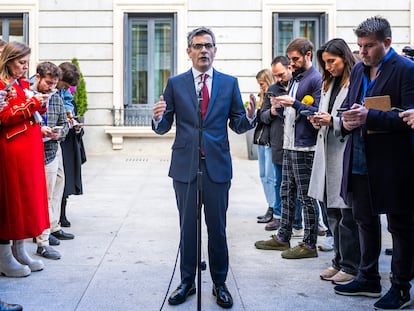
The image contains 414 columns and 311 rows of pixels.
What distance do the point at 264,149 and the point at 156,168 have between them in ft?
19.4

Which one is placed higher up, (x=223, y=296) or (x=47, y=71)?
(x=47, y=71)

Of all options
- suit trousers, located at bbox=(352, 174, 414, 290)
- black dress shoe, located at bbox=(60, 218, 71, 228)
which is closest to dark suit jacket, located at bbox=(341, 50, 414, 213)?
suit trousers, located at bbox=(352, 174, 414, 290)

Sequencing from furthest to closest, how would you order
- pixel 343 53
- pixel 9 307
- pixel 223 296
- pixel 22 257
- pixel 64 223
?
pixel 64 223
pixel 22 257
pixel 343 53
pixel 223 296
pixel 9 307

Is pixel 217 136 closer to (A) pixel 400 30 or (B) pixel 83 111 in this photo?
(B) pixel 83 111

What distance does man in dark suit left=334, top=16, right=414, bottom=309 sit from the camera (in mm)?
4645

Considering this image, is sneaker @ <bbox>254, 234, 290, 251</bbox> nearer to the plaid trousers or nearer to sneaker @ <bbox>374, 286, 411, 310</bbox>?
the plaid trousers

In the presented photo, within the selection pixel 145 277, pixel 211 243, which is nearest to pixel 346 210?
pixel 211 243

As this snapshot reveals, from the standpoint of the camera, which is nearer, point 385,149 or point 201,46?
point 385,149

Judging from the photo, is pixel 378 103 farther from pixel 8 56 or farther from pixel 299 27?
pixel 299 27

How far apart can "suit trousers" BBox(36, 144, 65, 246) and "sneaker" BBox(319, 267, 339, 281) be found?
105 inches

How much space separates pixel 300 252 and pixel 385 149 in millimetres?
1897

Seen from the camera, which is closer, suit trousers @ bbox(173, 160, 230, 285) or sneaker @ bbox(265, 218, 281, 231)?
suit trousers @ bbox(173, 160, 230, 285)

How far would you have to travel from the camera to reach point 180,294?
195 inches

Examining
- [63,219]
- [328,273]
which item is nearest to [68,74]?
[63,219]
